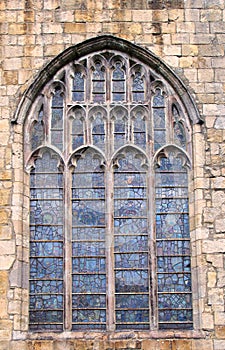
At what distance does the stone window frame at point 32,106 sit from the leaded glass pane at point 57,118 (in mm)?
305

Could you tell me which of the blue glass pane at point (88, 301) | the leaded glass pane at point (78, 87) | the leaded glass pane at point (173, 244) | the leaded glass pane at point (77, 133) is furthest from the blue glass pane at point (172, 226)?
the leaded glass pane at point (78, 87)

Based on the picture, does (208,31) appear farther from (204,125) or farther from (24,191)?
(24,191)

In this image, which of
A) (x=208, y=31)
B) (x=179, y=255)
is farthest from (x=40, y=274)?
(x=208, y=31)

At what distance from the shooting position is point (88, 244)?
37.0 feet

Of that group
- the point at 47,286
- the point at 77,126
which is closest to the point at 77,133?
the point at 77,126

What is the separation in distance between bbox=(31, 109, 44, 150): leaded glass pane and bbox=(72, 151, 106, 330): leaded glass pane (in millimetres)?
706

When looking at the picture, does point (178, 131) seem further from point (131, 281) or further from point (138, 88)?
point (131, 281)

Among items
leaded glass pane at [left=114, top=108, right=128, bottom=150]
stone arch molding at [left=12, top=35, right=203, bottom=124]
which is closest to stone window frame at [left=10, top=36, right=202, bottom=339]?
stone arch molding at [left=12, top=35, right=203, bottom=124]

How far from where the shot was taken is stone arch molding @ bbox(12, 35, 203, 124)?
38.1 ft

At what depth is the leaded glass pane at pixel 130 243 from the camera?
1101 centimetres

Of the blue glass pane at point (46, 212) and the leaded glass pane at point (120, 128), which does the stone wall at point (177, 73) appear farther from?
the leaded glass pane at point (120, 128)

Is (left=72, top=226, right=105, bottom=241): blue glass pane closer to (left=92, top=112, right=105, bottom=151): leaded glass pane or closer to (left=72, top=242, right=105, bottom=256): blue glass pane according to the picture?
(left=72, top=242, right=105, bottom=256): blue glass pane

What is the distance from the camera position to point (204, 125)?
11.6 m

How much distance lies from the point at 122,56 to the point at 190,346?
15.4 feet
